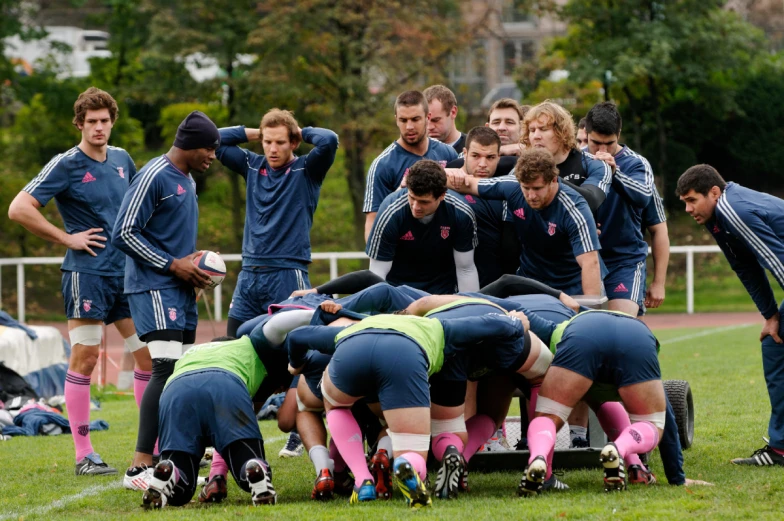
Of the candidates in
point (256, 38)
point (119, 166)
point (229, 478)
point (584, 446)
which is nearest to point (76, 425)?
point (229, 478)

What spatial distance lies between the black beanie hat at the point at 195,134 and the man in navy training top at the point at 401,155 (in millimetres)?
1353

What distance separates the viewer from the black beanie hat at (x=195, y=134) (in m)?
6.91

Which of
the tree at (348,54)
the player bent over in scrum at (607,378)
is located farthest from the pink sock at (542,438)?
the tree at (348,54)

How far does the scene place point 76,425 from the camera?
7441mm

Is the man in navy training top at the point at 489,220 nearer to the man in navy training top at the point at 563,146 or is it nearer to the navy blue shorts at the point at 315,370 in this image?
the man in navy training top at the point at 563,146

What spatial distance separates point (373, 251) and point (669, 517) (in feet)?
9.03

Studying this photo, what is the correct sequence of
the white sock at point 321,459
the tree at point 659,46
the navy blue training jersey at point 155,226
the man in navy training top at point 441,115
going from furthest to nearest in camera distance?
the tree at point 659,46, the man in navy training top at point 441,115, the navy blue training jersey at point 155,226, the white sock at point 321,459

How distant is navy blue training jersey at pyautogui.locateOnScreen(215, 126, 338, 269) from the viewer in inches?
313

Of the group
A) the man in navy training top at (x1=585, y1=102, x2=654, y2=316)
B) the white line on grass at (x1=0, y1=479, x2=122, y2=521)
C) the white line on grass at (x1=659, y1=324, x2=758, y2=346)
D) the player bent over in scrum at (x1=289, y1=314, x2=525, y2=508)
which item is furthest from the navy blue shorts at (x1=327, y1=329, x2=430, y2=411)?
the white line on grass at (x1=659, y1=324, x2=758, y2=346)

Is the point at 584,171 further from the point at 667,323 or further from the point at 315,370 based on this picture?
the point at 667,323

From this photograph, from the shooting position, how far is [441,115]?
8.67 meters

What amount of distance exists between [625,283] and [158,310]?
3357 millimetres

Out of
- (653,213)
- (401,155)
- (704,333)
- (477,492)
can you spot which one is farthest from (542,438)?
(704,333)

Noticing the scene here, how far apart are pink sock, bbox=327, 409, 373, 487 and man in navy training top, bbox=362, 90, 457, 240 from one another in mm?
2234
